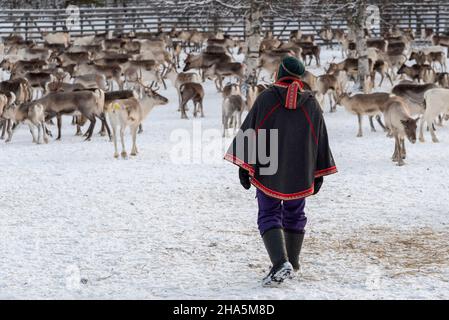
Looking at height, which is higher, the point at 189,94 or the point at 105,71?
the point at 105,71

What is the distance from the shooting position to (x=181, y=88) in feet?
56.6

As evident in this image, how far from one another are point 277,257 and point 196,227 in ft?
7.66

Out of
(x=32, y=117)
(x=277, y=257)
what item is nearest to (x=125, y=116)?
(x=32, y=117)

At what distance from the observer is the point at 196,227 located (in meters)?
7.76

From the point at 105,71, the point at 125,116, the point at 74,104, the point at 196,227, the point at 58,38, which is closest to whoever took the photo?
the point at 196,227

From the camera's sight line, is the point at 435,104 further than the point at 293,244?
Yes

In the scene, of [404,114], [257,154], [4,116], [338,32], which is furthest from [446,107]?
[338,32]

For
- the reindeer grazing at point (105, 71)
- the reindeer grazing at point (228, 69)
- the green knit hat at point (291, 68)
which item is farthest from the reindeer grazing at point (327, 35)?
the green knit hat at point (291, 68)

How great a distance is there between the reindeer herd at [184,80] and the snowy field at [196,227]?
2.66 ft

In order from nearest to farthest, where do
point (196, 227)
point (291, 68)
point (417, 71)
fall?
point (291, 68) < point (196, 227) < point (417, 71)

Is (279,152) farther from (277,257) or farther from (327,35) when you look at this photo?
(327,35)

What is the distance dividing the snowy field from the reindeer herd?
2.66 feet

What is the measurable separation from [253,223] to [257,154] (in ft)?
7.78
